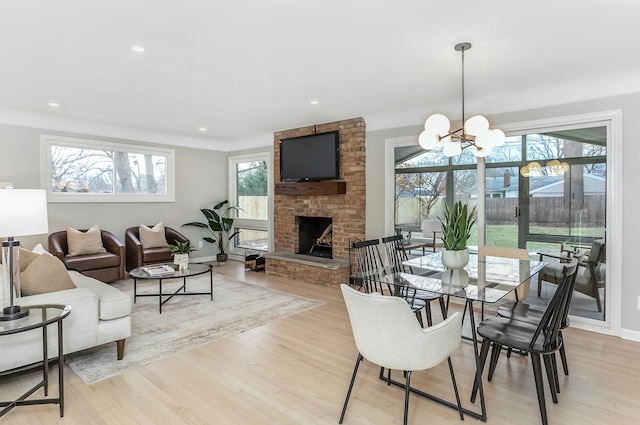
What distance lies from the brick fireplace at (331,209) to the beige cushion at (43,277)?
10.6 feet

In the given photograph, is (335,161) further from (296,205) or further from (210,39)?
(210,39)

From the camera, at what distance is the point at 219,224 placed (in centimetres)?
711

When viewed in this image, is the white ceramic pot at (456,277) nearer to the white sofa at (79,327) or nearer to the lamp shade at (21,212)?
the white sofa at (79,327)

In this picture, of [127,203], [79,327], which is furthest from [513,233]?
[127,203]

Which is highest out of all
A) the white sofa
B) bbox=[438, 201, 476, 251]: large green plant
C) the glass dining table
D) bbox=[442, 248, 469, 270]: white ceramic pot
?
bbox=[438, 201, 476, 251]: large green plant

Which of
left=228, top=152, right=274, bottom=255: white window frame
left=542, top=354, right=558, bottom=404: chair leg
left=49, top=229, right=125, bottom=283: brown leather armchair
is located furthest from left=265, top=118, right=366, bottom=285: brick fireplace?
left=542, top=354, right=558, bottom=404: chair leg

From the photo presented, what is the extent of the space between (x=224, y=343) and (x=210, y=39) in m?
2.53

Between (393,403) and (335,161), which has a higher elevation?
(335,161)

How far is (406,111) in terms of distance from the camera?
4.74 meters

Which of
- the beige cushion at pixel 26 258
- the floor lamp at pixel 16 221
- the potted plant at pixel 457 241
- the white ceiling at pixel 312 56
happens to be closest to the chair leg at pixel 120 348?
the floor lamp at pixel 16 221

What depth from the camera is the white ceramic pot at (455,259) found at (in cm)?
273

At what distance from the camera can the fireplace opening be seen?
5.98 meters

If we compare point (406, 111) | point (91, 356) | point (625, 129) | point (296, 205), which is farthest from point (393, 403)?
point (296, 205)

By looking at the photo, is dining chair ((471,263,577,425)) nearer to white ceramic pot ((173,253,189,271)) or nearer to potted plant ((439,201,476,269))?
potted plant ((439,201,476,269))
